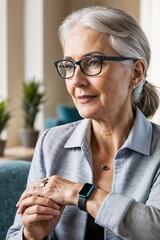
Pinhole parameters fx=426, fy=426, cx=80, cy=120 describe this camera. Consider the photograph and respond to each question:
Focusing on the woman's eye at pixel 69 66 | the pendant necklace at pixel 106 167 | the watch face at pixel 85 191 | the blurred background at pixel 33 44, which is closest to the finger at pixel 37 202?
the watch face at pixel 85 191

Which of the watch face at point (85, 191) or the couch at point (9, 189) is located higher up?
the watch face at point (85, 191)

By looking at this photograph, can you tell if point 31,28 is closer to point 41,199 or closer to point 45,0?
point 45,0

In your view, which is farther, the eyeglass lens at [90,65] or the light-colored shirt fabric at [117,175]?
the eyeglass lens at [90,65]

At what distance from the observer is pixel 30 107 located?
→ 4.35 meters

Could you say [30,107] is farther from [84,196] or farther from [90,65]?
[84,196]

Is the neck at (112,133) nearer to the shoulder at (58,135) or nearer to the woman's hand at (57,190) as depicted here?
the shoulder at (58,135)

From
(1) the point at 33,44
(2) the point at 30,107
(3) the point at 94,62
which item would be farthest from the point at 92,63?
(1) the point at 33,44

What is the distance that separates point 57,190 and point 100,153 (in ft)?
0.91

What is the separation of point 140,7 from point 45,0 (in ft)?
3.70

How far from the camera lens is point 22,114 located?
482 centimetres

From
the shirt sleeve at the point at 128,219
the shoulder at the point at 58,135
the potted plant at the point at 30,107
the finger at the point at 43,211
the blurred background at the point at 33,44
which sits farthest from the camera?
the blurred background at the point at 33,44

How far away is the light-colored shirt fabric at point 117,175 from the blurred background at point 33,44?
9.57ft

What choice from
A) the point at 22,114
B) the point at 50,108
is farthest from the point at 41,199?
the point at 50,108

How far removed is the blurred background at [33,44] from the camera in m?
4.50
